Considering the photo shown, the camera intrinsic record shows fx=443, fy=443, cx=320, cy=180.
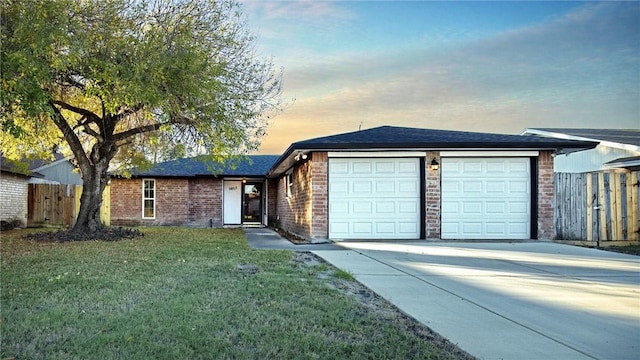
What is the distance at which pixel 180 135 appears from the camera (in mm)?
13359

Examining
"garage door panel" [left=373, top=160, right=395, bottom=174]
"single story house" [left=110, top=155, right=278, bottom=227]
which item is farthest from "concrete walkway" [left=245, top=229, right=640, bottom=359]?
"single story house" [left=110, top=155, right=278, bottom=227]

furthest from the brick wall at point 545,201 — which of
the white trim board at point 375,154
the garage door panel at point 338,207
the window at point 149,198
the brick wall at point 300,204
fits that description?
the window at point 149,198

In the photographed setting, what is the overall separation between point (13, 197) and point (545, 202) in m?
19.6

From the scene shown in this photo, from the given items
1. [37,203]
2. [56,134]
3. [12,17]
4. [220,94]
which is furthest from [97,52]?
[37,203]

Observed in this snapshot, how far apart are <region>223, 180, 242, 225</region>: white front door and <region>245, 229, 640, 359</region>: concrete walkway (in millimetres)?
13333

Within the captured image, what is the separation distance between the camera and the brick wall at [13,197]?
17.4 meters

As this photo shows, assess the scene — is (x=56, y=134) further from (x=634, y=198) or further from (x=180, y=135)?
(x=634, y=198)

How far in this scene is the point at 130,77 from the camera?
9539 millimetres

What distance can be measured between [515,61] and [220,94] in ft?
27.9

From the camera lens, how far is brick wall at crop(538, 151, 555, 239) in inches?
466

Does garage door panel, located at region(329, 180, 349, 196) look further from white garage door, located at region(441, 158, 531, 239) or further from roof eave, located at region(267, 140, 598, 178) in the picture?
white garage door, located at region(441, 158, 531, 239)

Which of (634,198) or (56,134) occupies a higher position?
(56,134)

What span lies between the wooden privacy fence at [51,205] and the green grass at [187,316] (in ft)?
45.8

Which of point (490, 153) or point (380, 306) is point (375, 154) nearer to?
point (490, 153)
